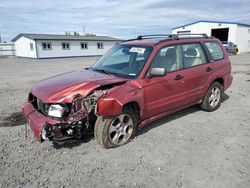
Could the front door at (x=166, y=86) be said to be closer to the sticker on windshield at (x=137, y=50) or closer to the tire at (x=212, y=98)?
the sticker on windshield at (x=137, y=50)

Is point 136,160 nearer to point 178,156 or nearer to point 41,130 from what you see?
point 178,156

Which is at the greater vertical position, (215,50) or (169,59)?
(215,50)

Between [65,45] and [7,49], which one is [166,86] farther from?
[7,49]

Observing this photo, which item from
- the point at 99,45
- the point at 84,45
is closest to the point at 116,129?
the point at 84,45

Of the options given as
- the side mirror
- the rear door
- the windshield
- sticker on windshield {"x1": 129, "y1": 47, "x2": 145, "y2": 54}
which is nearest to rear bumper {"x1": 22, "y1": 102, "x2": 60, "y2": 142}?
the windshield

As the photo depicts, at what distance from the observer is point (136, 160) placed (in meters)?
3.60

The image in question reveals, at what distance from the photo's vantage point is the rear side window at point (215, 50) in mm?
5688

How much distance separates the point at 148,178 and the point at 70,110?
1.58m

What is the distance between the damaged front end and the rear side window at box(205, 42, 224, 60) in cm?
342

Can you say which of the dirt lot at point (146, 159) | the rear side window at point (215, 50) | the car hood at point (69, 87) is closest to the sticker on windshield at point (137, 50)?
the car hood at point (69, 87)

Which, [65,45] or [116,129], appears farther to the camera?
[65,45]

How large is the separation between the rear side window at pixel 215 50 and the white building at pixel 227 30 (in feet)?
101

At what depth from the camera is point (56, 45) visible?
3309cm

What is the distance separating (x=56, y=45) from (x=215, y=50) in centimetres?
3051
